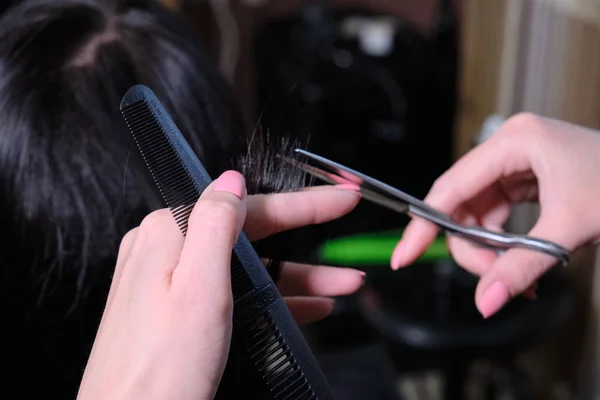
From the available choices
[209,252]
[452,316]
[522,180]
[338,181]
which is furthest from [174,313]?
[452,316]

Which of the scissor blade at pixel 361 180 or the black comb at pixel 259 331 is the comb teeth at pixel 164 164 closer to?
the black comb at pixel 259 331

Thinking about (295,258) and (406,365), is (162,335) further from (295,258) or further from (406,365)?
(406,365)

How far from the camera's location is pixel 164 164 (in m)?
0.37

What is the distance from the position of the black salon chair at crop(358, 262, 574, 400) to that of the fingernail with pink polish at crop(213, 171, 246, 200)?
824 mm

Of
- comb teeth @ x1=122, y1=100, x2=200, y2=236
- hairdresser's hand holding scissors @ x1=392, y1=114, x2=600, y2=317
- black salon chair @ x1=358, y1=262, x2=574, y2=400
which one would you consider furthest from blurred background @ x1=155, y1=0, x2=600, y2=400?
comb teeth @ x1=122, y1=100, x2=200, y2=236

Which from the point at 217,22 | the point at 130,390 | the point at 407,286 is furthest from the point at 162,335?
the point at 217,22

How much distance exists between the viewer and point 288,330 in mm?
344

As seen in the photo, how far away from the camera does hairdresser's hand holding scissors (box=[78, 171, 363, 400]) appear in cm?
29

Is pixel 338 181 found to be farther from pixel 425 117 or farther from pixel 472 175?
pixel 425 117

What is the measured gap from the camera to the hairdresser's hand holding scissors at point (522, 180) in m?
0.50

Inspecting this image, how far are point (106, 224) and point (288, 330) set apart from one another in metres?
0.21

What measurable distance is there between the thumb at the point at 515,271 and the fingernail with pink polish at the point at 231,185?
265 millimetres

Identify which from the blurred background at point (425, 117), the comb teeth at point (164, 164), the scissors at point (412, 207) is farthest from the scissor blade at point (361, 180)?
the blurred background at point (425, 117)

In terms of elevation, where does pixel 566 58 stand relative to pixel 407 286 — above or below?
above
